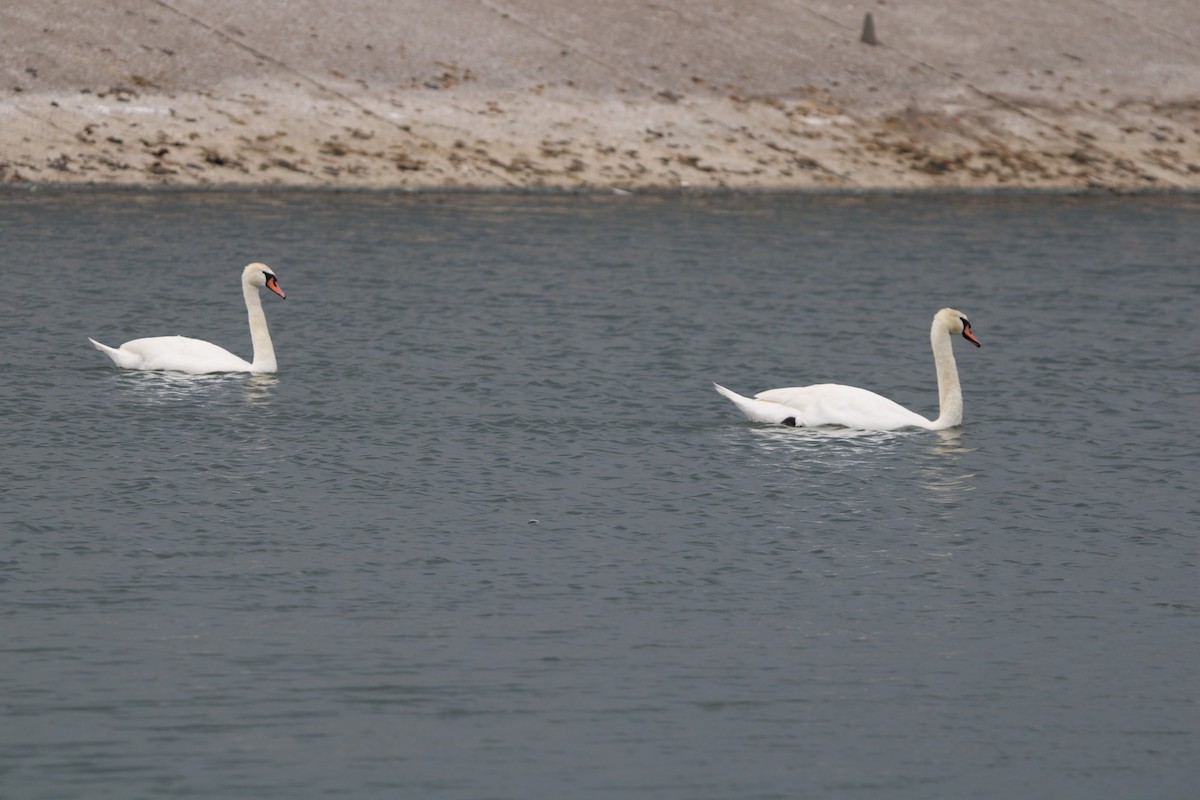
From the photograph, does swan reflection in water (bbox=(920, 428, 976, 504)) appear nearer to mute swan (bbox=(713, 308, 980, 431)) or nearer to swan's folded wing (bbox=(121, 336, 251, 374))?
mute swan (bbox=(713, 308, 980, 431))

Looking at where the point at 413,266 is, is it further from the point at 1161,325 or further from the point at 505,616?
the point at 505,616

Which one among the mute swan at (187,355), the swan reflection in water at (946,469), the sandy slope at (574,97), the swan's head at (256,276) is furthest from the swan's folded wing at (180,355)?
the sandy slope at (574,97)

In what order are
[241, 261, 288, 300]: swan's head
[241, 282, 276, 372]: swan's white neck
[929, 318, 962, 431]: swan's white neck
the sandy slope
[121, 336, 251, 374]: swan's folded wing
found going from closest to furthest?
[929, 318, 962, 431]: swan's white neck
[121, 336, 251, 374]: swan's folded wing
[241, 282, 276, 372]: swan's white neck
[241, 261, 288, 300]: swan's head
the sandy slope

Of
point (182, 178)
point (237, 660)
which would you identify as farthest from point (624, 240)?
point (237, 660)

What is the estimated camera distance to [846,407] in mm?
20719

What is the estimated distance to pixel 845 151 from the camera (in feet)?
166

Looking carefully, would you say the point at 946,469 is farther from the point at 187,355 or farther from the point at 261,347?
the point at 187,355

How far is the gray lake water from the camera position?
11531 mm

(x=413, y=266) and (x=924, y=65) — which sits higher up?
(x=924, y=65)

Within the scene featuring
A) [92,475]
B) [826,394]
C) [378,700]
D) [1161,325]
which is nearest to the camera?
[378,700]

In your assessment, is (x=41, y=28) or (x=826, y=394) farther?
(x=41, y=28)

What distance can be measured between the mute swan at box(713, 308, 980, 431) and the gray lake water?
0.29 meters

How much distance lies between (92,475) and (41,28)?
3371cm

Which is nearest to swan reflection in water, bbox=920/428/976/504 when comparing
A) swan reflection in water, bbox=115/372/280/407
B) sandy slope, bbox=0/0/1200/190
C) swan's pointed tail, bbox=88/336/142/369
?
swan reflection in water, bbox=115/372/280/407
